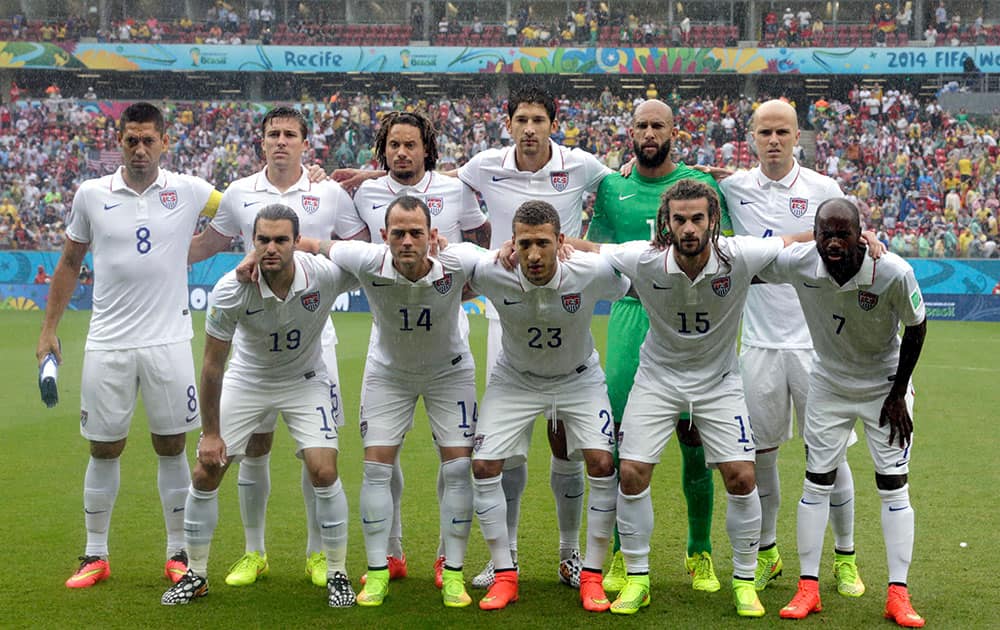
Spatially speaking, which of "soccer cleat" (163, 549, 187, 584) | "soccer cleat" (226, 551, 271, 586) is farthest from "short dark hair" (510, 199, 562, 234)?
"soccer cleat" (163, 549, 187, 584)

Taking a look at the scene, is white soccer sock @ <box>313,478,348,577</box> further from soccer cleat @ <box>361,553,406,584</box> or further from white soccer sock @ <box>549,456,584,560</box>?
white soccer sock @ <box>549,456,584,560</box>

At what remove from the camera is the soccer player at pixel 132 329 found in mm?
6254

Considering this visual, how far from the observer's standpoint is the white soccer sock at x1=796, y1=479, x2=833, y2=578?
5.66 meters

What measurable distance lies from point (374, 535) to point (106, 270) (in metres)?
2.23

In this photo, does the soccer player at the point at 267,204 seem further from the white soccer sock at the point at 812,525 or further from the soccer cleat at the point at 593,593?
the white soccer sock at the point at 812,525

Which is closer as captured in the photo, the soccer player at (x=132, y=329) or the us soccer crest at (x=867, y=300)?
the us soccer crest at (x=867, y=300)

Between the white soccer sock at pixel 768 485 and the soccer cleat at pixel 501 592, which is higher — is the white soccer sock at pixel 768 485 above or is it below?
above

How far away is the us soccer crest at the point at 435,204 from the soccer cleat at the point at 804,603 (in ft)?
9.67

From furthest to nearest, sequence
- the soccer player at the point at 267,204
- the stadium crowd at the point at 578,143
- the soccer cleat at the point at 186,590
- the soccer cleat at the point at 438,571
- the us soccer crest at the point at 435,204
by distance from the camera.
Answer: the stadium crowd at the point at 578,143 < the us soccer crest at the point at 435,204 < the soccer player at the point at 267,204 < the soccer cleat at the point at 438,571 < the soccer cleat at the point at 186,590

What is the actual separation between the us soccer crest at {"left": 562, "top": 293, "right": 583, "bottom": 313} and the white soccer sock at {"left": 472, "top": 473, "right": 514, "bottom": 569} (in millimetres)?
984

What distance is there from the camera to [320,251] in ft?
20.0

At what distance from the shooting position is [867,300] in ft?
17.9

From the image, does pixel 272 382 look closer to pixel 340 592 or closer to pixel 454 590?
pixel 340 592

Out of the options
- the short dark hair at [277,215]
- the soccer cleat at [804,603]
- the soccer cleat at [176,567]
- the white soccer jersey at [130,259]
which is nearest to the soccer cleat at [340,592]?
the soccer cleat at [176,567]
